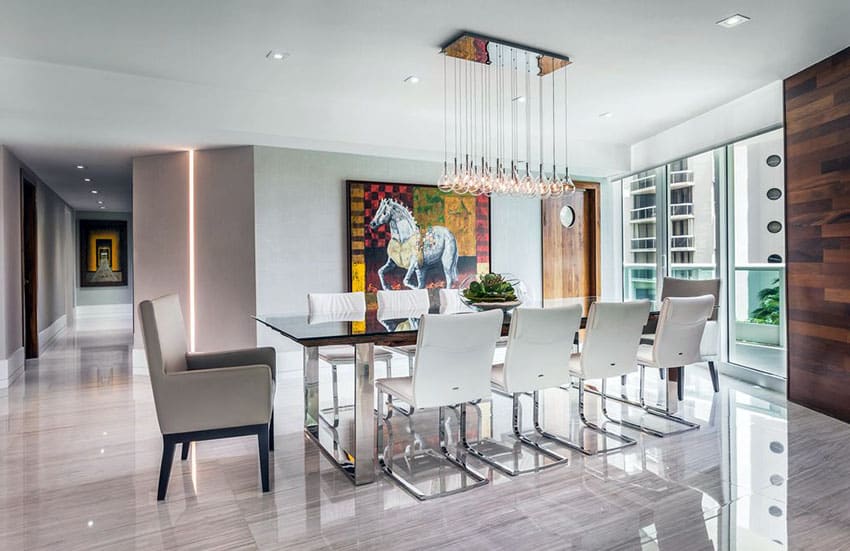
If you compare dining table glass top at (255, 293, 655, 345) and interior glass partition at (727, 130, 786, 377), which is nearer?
dining table glass top at (255, 293, 655, 345)

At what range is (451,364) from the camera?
2.83m

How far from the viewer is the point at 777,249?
4.92m

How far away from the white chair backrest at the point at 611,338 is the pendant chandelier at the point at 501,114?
4.68 ft

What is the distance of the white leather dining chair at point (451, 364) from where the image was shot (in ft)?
8.97

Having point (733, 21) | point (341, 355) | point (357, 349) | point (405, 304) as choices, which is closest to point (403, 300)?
point (405, 304)

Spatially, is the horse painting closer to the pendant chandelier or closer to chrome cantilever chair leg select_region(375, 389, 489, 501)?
the pendant chandelier

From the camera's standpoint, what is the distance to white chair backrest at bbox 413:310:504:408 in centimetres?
274

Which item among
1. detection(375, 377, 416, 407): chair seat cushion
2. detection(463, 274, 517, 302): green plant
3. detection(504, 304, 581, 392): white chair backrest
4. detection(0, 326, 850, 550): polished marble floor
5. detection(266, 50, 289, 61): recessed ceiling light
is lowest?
detection(0, 326, 850, 550): polished marble floor

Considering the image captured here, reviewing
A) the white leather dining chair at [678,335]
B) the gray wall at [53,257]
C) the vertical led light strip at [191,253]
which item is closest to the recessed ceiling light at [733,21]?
the white leather dining chair at [678,335]

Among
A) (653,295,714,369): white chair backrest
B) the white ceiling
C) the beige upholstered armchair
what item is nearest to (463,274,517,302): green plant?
(653,295,714,369): white chair backrest

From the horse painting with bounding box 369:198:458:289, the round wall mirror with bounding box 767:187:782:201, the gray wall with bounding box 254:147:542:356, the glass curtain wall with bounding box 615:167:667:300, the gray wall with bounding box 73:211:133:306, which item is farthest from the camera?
the gray wall with bounding box 73:211:133:306

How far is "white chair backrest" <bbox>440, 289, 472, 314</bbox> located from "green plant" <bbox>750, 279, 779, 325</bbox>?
2886mm

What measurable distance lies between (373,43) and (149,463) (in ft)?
9.69

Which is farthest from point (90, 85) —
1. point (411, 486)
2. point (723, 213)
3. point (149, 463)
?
point (723, 213)
